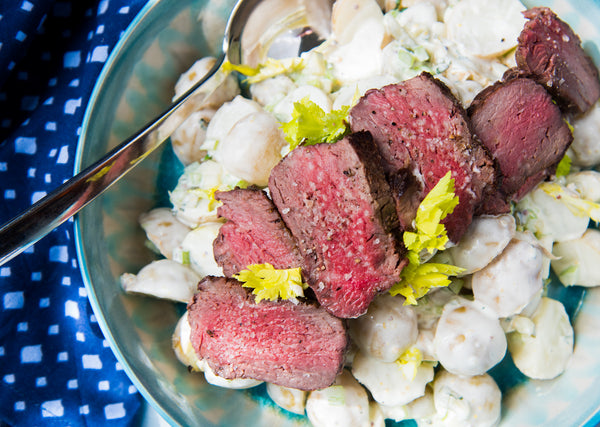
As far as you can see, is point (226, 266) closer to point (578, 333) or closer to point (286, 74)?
point (286, 74)

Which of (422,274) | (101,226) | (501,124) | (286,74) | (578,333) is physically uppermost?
(286,74)

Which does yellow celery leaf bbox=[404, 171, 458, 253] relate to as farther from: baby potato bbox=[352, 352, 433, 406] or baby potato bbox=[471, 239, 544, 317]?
baby potato bbox=[352, 352, 433, 406]

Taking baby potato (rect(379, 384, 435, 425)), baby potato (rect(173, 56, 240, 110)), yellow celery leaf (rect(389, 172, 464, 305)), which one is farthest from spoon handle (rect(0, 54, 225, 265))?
baby potato (rect(379, 384, 435, 425))

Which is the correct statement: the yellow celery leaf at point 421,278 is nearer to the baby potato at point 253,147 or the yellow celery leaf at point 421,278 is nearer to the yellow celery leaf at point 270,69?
the baby potato at point 253,147

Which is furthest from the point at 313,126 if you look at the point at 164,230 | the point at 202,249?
the point at 164,230

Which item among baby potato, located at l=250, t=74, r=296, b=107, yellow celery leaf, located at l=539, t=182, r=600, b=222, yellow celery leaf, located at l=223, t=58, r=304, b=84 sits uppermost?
yellow celery leaf, located at l=223, t=58, r=304, b=84

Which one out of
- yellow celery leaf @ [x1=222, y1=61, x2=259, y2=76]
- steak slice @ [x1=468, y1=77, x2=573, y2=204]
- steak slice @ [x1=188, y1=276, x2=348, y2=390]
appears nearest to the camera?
steak slice @ [x1=188, y1=276, x2=348, y2=390]

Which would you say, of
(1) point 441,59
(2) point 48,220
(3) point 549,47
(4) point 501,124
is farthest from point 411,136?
(2) point 48,220
